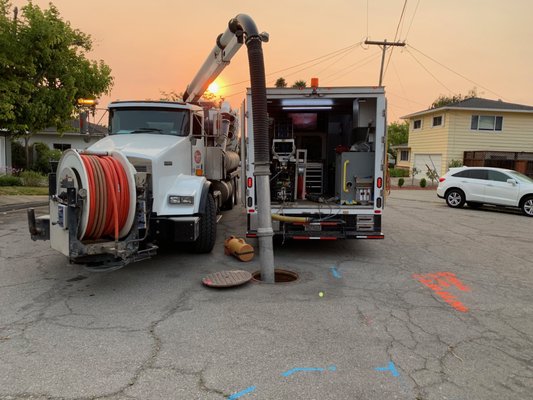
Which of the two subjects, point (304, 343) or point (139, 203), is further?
point (139, 203)

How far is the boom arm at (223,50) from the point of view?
6.18 meters

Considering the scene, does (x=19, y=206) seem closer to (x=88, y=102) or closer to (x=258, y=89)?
(x=88, y=102)

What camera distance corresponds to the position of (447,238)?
375 inches

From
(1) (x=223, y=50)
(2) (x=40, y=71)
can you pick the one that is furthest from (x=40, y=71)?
(1) (x=223, y=50)

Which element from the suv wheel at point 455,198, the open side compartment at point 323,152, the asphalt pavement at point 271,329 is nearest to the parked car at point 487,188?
the suv wheel at point 455,198

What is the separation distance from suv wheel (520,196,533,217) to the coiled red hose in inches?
527

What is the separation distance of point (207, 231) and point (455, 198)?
1165cm

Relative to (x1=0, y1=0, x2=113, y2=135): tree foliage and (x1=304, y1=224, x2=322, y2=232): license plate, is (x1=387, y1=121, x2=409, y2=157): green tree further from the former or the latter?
(x1=304, y1=224, x2=322, y2=232): license plate

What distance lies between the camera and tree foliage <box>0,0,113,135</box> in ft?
37.1

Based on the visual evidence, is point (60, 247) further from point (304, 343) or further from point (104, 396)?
point (304, 343)

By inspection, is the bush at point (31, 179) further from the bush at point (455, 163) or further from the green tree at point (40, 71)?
the bush at point (455, 163)

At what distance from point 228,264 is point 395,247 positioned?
3.62m

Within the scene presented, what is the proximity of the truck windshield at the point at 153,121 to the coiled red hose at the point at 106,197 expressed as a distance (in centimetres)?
236

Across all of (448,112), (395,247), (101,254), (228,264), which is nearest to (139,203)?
(101,254)
